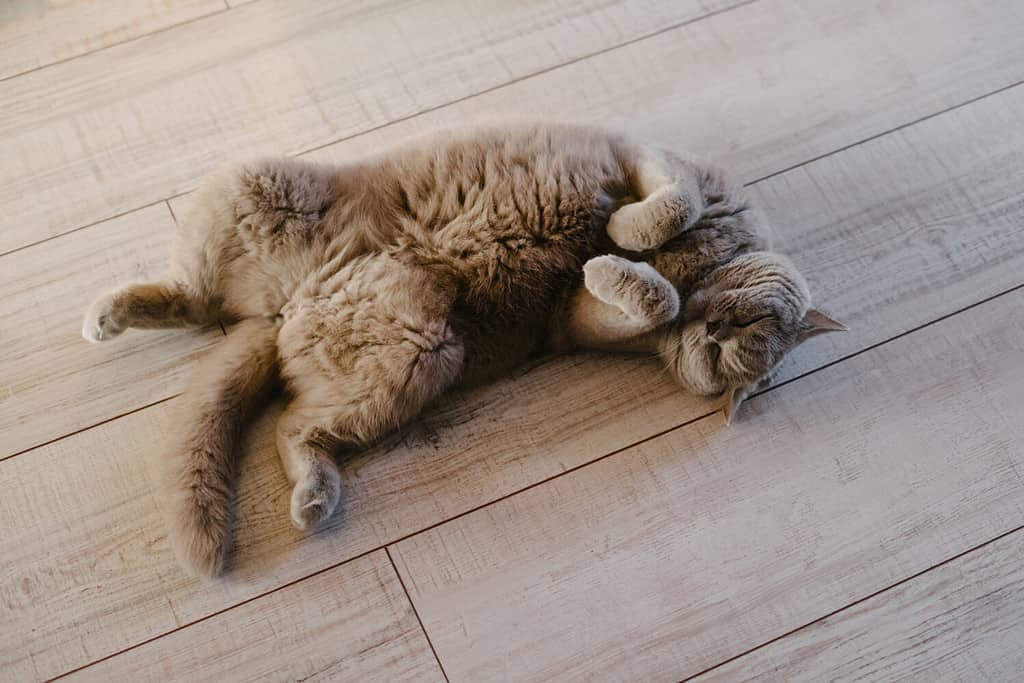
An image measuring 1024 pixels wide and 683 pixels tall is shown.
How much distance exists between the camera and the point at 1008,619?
4.99 feet

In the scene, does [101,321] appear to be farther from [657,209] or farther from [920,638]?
[920,638]

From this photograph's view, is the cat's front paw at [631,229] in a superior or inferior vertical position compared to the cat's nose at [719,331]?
superior

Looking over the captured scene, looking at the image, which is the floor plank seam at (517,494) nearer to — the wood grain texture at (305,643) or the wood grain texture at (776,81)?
the wood grain texture at (305,643)

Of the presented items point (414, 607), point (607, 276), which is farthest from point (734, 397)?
point (414, 607)

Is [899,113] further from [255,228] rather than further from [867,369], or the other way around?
[255,228]

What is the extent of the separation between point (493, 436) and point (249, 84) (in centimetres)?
91

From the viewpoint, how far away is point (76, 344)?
1.64 metres

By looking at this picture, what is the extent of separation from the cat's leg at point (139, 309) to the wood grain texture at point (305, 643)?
0.50 metres

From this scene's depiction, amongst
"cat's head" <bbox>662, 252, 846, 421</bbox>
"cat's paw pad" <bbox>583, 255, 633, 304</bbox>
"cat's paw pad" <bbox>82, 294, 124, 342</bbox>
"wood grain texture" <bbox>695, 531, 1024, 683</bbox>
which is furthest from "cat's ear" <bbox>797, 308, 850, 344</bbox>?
"cat's paw pad" <bbox>82, 294, 124, 342</bbox>

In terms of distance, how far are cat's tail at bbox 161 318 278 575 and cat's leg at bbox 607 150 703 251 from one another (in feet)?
2.04

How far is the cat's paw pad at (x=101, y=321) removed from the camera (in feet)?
4.98

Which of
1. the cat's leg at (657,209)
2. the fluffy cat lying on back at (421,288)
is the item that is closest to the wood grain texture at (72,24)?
the fluffy cat lying on back at (421,288)

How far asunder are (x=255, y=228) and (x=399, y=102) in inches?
21.6

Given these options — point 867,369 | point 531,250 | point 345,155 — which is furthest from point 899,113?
point 345,155
